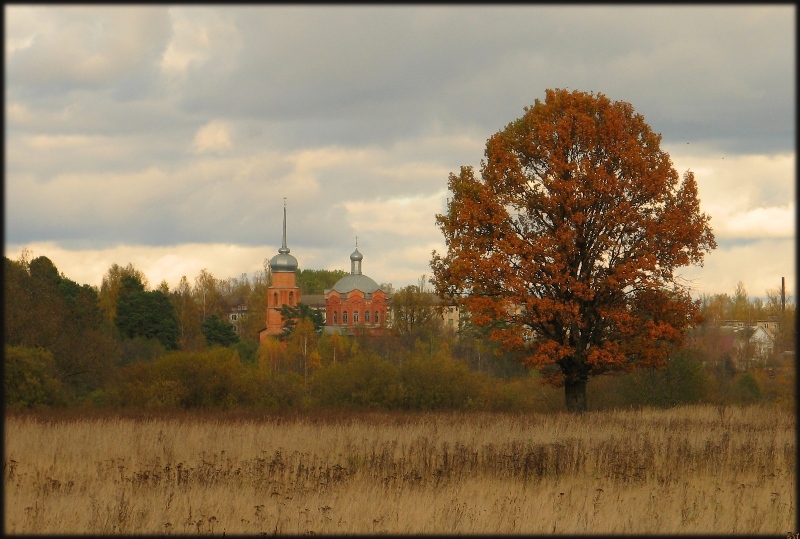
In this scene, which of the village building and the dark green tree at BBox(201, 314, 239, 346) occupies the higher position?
the village building

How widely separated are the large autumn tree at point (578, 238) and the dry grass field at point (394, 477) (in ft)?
17.5

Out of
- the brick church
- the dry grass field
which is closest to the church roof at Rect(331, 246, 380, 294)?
the brick church

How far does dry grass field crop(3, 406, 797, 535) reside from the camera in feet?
34.5

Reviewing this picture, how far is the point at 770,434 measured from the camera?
18500 millimetres

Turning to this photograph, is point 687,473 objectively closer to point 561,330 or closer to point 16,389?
point 561,330

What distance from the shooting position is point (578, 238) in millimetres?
26078

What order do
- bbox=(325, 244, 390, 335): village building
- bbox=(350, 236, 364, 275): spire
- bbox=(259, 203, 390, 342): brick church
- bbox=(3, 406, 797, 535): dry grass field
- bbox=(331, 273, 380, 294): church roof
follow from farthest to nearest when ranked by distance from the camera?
bbox=(350, 236, 364, 275): spire < bbox=(331, 273, 380, 294): church roof < bbox=(325, 244, 390, 335): village building < bbox=(259, 203, 390, 342): brick church < bbox=(3, 406, 797, 535): dry grass field

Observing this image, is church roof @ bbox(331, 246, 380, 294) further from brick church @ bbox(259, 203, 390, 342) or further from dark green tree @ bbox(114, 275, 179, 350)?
dark green tree @ bbox(114, 275, 179, 350)

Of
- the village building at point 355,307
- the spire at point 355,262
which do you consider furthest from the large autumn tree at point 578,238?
the spire at point 355,262

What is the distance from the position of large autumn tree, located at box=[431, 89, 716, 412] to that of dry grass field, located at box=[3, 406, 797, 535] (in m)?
5.34

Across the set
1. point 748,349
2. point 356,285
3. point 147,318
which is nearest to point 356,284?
point 356,285

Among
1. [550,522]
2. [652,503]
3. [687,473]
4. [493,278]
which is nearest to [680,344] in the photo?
[493,278]

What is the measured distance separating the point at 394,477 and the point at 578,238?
14.5 metres

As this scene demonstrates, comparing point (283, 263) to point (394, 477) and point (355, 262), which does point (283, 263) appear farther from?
point (394, 477)
